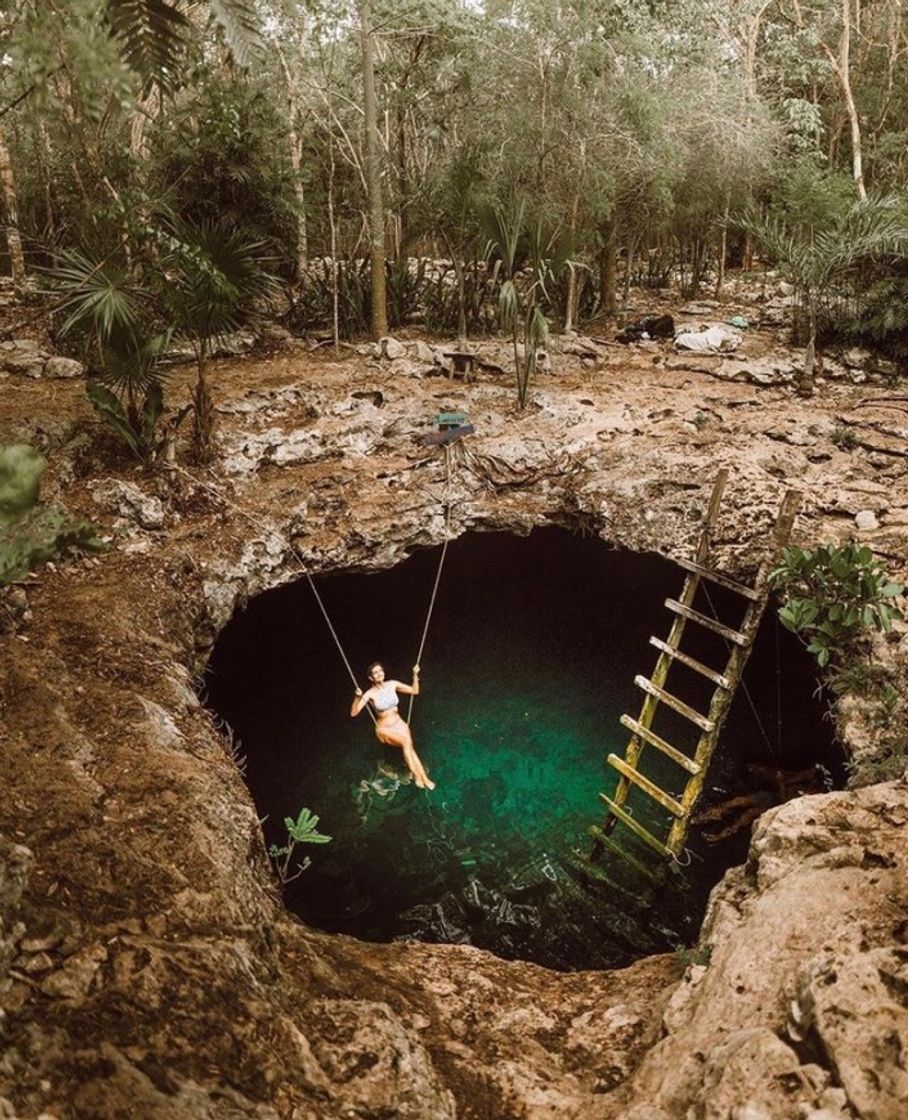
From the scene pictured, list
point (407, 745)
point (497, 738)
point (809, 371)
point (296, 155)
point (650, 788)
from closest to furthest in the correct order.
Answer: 1. point (650, 788)
2. point (407, 745)
3. point (497, 738)
4. point (809, 371)
5. point (296, 155)

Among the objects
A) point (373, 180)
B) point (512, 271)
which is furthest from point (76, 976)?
point (373, 180)

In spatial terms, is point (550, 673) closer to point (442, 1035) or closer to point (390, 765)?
point (390, 765)

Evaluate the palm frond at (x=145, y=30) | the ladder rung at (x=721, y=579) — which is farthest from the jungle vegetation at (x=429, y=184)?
the ladder rung at (x=721, y=579)

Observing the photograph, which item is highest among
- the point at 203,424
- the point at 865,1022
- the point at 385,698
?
the point at 203,424

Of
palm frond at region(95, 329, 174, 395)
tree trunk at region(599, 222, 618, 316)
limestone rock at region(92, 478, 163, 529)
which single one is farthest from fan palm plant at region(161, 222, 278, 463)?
tree trunk at region(599, 222, 618, 316)

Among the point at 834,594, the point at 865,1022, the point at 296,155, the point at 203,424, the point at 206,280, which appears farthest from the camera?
the point at 296,155

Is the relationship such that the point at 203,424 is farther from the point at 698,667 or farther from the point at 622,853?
the point at 622,853

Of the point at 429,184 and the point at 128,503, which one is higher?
the point at 429,184
